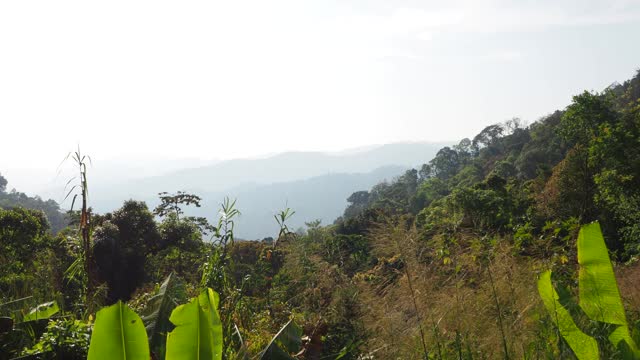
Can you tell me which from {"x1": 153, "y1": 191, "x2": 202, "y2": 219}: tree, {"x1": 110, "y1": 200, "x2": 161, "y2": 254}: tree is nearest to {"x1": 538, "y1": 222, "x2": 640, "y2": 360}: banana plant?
{"x1": 110, "y1": 200, "x2": 161, "y2": 254}: tree

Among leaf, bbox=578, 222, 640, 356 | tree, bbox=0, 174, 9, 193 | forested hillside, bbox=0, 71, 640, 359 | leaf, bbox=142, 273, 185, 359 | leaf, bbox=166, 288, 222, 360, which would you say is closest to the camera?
leaf, bbox=166, 288, 222, 360

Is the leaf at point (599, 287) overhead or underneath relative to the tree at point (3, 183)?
underneath

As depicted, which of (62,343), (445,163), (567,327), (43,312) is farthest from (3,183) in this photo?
(567,327)

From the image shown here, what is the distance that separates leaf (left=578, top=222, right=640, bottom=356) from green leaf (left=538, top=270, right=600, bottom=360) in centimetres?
16

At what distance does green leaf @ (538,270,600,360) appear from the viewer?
2.43m

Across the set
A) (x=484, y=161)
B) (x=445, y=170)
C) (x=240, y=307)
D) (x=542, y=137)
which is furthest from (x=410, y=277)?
(x=445, y=170)

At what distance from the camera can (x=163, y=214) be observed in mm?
16766

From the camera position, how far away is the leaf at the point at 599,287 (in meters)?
2.53

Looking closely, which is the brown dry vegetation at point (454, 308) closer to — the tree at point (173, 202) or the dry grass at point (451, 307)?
the dry grass at point (451, 307)

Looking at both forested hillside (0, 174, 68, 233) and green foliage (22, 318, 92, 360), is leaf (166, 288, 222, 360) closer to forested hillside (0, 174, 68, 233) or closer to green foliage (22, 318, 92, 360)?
green foliage (22, 318, 92, 360)

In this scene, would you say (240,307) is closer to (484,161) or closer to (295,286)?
(295,286)

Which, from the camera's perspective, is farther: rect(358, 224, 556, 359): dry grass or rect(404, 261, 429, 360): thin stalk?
rect(358, 224, 556, 359): dry grass

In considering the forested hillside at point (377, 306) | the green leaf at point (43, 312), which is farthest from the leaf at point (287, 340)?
the green leaf at point (43, 312)

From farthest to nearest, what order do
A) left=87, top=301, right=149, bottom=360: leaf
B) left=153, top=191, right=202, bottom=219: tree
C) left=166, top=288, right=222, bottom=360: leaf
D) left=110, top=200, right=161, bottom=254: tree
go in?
left=153, top=191, right=202, bottom=219: tree < left=110, top=200, right=161, bottom=254: tree < left=166, top=288, right=222, bottom=360: leaf < left=87, top=301, right=149, bottom=360: leaf
